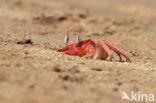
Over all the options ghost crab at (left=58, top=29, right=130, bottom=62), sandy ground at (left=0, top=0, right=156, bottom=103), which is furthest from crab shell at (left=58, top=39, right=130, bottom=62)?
sandy ground at (left=0, top=0, right=156, bottom=103)

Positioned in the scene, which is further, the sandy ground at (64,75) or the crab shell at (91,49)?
the crab shell at (91,49)

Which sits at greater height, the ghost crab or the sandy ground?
the ghost crab

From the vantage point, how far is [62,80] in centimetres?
375

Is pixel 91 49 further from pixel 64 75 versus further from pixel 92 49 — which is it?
pixel 64 75

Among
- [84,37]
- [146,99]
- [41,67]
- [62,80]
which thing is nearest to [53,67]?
[41,67]

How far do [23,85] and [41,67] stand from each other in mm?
939

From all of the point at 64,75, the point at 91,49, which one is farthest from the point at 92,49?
the point at 64,75

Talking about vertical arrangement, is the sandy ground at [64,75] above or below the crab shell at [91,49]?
below

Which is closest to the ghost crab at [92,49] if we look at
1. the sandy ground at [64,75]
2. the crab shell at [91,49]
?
the crab shell at [91,49]

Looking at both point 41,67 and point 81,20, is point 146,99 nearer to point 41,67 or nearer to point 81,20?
point 41,67

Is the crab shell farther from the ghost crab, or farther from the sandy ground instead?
the sandy ground

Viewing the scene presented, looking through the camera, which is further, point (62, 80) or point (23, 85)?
point (62, 80)

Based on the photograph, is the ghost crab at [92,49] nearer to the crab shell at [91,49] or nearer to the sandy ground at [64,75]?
the crab shell at [91,49]

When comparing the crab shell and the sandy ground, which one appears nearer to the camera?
the sandy ground
